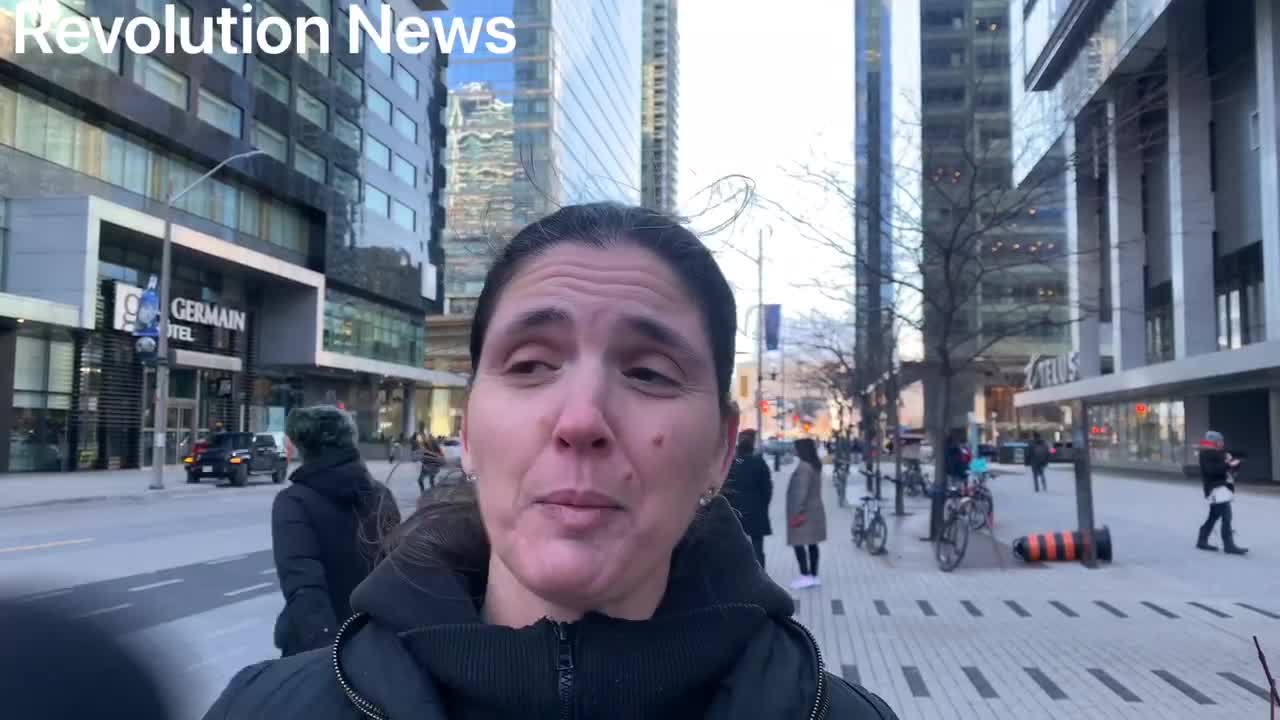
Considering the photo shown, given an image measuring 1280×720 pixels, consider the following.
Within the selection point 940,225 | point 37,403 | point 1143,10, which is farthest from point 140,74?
point 1143,10

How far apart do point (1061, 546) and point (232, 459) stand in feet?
79.6

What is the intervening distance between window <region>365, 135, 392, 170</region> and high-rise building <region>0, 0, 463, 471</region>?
112 mm

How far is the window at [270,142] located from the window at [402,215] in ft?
35.7

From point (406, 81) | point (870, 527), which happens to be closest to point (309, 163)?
point (406, 81)

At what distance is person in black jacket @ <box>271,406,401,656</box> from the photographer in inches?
148

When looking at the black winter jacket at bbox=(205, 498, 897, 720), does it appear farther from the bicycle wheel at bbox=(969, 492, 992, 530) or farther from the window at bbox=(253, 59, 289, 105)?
the window at bbox=(253, 59, 289, 105)

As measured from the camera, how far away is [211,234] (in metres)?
40.2

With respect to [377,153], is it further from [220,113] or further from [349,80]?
[220,113]

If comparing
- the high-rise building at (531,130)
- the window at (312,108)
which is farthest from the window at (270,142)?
the high-rise building at (531,130)

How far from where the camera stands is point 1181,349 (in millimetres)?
34438

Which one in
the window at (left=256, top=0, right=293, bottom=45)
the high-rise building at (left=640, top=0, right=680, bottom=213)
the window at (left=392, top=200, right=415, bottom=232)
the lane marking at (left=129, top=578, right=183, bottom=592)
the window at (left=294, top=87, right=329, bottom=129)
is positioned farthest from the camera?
the high-rise building at (left=640, top=0, right=680, bottom=213)

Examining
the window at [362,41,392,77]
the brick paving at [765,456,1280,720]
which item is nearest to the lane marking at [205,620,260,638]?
the brick paving at [765,456,1280,720]

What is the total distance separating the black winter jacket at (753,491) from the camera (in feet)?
34.3

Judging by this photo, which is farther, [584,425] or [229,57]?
[229,57]
